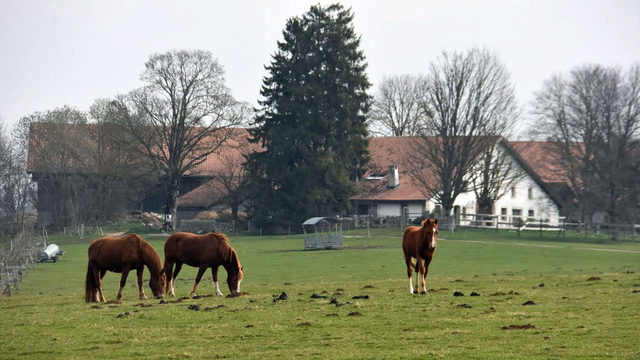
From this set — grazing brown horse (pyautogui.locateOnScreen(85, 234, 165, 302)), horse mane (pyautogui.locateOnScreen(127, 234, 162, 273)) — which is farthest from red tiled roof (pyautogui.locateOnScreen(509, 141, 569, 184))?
grazing brown horse (pyautogui.locateOnScreen(85, 234, 165, 302))

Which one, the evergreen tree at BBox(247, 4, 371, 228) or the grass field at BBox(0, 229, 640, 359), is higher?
the evergreen tree at BBox(247, 4, 371, 228)

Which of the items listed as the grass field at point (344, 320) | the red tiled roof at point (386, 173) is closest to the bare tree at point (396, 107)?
the red tiled roof at point (386, 173)

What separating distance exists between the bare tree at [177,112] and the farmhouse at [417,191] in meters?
14.2

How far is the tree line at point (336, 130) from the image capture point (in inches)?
2783

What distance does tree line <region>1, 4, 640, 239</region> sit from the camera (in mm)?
70688

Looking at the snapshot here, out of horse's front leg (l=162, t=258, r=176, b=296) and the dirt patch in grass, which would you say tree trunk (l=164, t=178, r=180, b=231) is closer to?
horse's front leg (l=162, t=258, r=176, b=296)

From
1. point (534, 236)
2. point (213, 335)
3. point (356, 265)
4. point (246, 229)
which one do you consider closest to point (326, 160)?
point (246, 229)

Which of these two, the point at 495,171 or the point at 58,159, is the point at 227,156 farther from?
the point at 495,171

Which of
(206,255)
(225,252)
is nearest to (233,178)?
(206,255)

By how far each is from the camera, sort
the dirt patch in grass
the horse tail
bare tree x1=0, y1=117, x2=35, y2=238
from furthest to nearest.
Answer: bare tree x1=0, y1=117, x2=35, y2=238, the horse tail, the dirt patch in grass

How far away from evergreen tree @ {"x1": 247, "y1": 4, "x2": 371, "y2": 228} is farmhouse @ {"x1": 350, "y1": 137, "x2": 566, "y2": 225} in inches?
215

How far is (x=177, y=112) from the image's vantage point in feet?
257

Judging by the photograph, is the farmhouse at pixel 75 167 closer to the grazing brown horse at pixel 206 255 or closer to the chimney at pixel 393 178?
the chimney at pixel 393 178

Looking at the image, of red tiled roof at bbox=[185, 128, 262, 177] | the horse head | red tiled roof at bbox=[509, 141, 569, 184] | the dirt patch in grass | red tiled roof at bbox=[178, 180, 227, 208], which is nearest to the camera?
the dirt patch in grass
